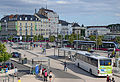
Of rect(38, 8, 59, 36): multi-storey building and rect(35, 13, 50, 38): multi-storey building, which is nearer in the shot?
rect(35, 13, 50, 38): multi-storey building

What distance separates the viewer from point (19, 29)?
4291 inches

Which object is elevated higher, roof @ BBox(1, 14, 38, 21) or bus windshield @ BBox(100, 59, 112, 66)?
roof @ BBox(1, 14, 38, 21)

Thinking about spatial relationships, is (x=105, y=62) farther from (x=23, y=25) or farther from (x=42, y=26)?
(x=42, y=26)

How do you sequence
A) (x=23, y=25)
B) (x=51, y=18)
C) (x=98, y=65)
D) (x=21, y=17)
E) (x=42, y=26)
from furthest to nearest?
(x=51, y=18) < (x=42, y=26) < (x=23, y=25) < (x=21, y=17) < (x=98, y=65)

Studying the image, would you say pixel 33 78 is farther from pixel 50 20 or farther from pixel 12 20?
pixel 50 20

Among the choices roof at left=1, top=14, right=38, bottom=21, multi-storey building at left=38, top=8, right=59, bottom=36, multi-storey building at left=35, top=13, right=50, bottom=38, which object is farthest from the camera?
multi-storey building at left=38, top=8, right=59, bottom=36

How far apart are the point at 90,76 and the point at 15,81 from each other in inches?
342

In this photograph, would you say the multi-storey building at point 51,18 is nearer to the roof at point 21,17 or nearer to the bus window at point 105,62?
the roof at point 21,17

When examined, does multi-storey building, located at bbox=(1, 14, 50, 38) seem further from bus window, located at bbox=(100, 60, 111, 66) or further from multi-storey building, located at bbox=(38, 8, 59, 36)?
bus window, located at bbox=(100, 60, 111, 66)

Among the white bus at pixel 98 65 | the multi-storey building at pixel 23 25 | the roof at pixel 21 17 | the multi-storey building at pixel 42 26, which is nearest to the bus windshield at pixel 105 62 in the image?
the white bus at pixel 98 65

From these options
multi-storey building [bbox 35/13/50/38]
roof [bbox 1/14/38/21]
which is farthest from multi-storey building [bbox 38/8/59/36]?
roof [bbox 1/14/38/21]

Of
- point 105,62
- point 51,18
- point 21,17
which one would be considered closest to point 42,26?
point 51,18

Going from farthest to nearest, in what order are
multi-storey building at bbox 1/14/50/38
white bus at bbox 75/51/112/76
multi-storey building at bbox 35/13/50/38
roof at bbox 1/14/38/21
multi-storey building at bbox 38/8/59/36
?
multi-storey building at bbox 38/8/59/36 → multi-storey building at bbox 35/13/50/38 → roof at bbox 1/14/38/21 → multi-storey building at bbox 1/14/50/38 → white bus at bbox 75/51/112/76

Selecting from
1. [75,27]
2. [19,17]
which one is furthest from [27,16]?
[75,27]
